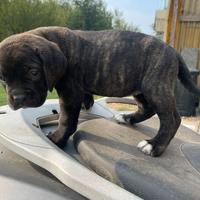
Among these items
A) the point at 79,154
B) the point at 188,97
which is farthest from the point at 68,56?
the point at 188,97

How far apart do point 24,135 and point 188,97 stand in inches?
235

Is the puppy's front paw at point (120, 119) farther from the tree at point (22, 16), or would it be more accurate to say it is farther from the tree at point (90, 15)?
the tree at point (90, 15)

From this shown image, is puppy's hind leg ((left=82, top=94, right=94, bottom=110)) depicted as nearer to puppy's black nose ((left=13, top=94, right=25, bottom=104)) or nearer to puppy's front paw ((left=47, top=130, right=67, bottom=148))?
puppy's front paw ((left=47, top=130, right=67, bottom=148))

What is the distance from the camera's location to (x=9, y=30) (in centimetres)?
2273

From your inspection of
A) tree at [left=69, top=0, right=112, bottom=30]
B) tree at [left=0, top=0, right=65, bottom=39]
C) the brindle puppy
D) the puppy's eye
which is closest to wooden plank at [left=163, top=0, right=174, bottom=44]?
the brindle puppy

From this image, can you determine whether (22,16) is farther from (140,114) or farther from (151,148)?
(151,148)

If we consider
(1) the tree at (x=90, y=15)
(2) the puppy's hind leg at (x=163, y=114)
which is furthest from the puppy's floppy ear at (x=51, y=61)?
(1) the tree at (x=90, y=15)

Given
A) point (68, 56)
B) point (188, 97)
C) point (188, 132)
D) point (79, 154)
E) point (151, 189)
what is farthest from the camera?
point (188, 97)

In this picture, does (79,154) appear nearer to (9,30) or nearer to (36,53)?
(36,53)

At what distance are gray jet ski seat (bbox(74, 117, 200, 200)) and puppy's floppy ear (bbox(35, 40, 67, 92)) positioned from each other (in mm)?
305

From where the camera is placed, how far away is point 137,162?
5.69ft

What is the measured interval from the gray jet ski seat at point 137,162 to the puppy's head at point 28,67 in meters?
0.31

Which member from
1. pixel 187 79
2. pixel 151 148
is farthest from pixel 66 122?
pixel 187 79

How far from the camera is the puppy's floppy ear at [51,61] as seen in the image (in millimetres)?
1788
